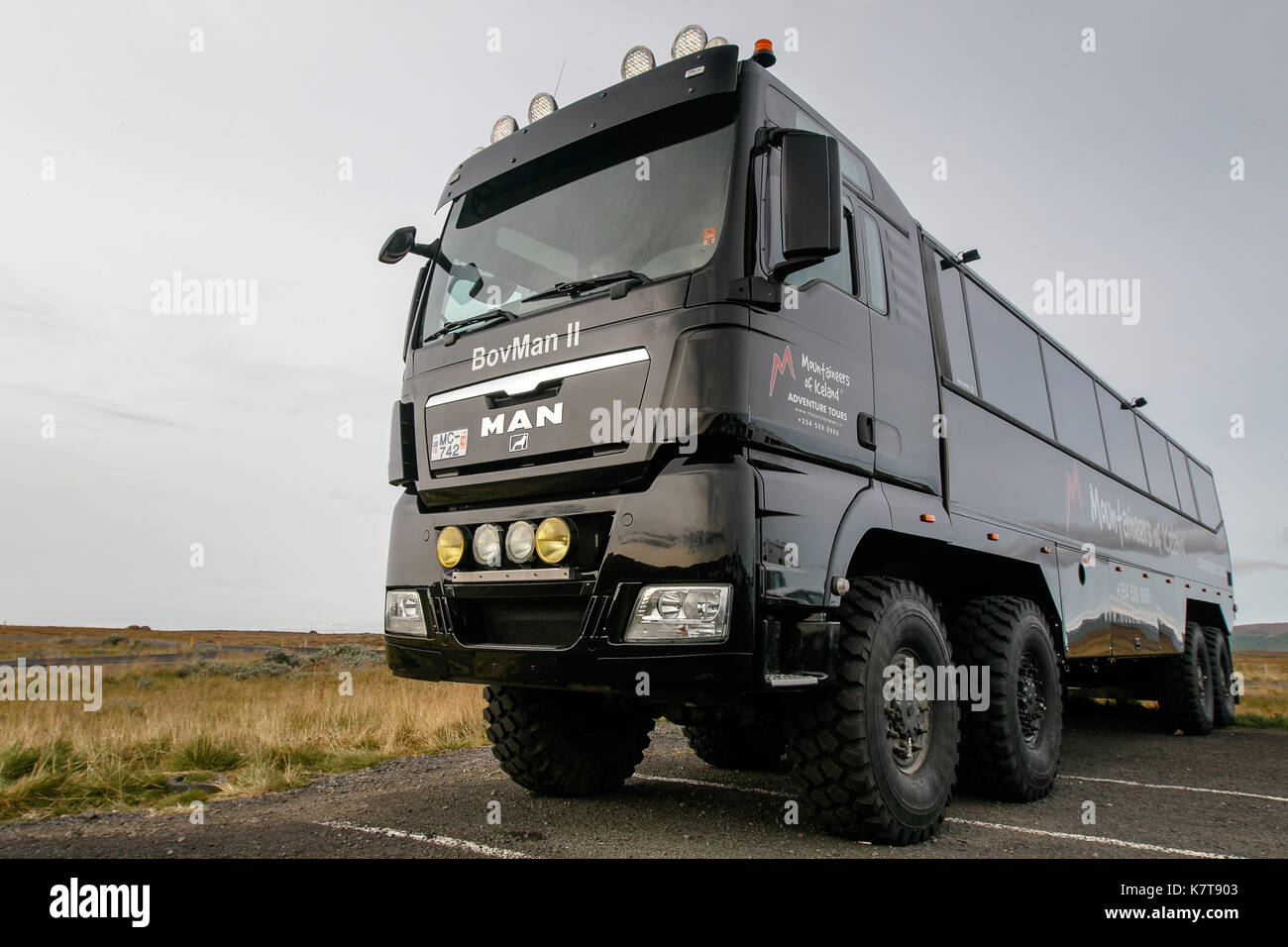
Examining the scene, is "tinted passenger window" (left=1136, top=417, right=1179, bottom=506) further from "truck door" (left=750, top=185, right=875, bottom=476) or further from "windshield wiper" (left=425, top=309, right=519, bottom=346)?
"windshield wiper" (left=425, top=309, right=519, bottom=346)

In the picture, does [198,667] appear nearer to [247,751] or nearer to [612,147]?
[247,751]

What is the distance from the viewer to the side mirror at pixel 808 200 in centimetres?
358

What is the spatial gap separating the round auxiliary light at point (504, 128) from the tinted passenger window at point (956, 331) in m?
2.86

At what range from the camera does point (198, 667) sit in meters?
26.8

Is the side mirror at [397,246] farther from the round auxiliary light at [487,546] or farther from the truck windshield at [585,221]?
the round auxiliary light at [487,546]

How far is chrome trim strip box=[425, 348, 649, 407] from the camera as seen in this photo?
12.2ft

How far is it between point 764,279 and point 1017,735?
3442 millimetres

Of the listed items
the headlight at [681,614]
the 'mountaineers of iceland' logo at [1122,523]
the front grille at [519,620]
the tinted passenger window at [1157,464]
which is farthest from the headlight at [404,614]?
the tinted passenger window at [1157,464]

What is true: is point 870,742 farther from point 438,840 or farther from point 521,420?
point 521,420

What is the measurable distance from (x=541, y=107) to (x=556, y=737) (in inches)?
144

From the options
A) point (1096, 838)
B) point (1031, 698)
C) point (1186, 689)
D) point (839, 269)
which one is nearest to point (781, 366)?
point (839, 269)

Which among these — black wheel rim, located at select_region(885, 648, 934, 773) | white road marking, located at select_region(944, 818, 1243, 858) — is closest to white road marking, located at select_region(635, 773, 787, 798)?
white road marking, located at select_region(944, 818, 1243, 858)

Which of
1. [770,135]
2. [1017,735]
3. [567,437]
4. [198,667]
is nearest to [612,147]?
[770,135]

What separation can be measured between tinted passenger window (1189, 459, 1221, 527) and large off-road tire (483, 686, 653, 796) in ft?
34.8
